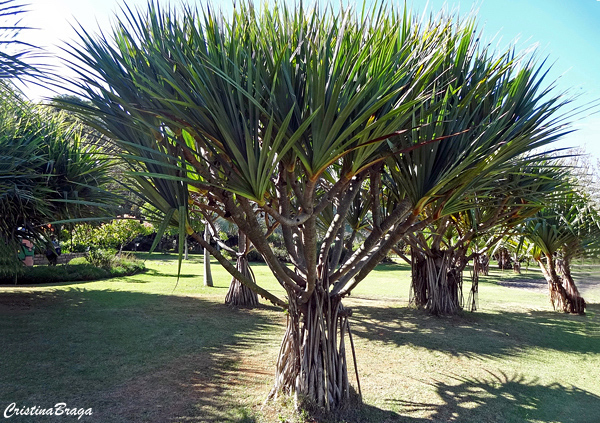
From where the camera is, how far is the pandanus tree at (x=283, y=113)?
93.0 inches

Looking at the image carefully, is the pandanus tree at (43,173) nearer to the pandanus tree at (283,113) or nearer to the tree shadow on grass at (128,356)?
the tree shadow on grass at (128,356)

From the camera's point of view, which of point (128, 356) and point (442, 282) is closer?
point (128, 356)

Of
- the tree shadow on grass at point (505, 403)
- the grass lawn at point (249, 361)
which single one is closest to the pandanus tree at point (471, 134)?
the tree shadow on grass at point (505, 403)

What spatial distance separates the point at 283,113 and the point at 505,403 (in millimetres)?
3642

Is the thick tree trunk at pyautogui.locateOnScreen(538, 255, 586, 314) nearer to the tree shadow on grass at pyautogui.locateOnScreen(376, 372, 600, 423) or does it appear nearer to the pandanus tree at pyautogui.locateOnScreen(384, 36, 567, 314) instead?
the tree shadow on grass at pyautogui.locateOnScreen(376, 372, 600, 423)

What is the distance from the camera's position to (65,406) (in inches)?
133

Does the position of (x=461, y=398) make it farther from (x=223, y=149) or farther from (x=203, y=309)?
(x=203, y=309)

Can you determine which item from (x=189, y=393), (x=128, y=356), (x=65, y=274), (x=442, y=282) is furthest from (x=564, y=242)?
(x=65, y=274)

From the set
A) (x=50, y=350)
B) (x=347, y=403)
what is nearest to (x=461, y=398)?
(x=347, y=403)

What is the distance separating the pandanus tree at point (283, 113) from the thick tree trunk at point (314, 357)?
0.04 ft

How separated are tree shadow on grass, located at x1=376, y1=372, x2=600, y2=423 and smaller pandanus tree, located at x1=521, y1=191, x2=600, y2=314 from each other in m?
4.22

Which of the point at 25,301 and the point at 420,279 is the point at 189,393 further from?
the point at 420,279

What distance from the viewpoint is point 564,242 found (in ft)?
28.3

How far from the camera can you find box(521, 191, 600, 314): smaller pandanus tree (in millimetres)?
8234
